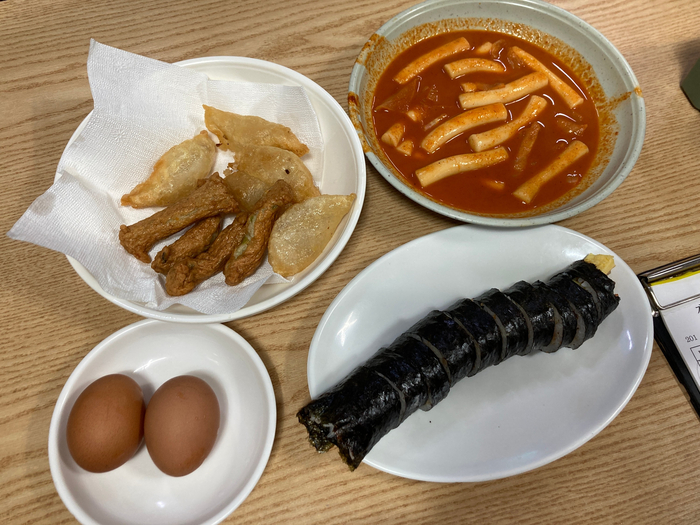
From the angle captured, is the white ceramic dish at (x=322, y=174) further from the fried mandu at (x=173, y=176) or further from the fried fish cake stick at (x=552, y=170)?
the fried fish cake stick at (x=552, y=170)

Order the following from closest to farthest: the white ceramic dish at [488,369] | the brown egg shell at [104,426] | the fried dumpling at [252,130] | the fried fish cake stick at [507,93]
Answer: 1. the brown egg shell at [104,426]
2. the white ceramic dish at [488,369]
3. the fried dumpling at [252,130]
4. the fried fish cake stick at [507,93]

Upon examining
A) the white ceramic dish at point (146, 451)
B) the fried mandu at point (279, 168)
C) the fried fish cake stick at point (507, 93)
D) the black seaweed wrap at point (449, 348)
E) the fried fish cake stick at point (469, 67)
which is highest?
the fried fish cake stick at point (469, 67)

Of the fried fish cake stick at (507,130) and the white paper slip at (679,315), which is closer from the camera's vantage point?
the white paper slip at (679,315)

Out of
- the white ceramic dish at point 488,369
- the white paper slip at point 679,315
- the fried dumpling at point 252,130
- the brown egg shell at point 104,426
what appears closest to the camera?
the brown egg shell at point 104,426

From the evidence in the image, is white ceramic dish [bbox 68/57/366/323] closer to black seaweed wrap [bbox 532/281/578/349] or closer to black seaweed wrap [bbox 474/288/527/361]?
black seaweed wrap [bbox 474/288/527/361]

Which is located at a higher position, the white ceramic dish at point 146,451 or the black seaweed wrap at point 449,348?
the black seaweed wrap at point 449,348

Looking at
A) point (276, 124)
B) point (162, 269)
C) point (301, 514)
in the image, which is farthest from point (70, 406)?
point (276, 124)

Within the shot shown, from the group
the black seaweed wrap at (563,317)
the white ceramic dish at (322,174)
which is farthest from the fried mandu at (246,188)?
the black seaweed wrap at (563,317)

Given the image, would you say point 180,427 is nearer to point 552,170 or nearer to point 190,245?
point 190,245

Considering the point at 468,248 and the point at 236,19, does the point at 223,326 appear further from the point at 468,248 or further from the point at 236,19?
the point at 236,19
